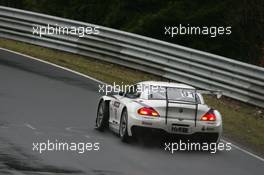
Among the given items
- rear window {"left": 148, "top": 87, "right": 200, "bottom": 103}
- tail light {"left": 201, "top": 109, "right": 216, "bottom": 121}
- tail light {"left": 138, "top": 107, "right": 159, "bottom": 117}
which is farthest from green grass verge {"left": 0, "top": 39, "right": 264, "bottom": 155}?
tail light {"left": 138, "top": 107, "right": 159, "bottom": 117}

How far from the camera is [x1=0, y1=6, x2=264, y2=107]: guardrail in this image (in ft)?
70.3

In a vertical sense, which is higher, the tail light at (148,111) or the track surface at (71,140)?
the tail light at (148,111)

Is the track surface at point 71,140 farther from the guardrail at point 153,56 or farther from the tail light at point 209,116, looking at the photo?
the guardrail at point 153,56

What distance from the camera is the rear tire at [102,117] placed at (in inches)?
651

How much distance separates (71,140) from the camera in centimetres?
1492

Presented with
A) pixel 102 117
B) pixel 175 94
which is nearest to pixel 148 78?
pixel 102 117

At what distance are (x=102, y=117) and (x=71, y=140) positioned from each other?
5.98ft

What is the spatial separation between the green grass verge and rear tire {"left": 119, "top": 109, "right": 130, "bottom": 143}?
271 cm

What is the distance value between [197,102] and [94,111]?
378 cm

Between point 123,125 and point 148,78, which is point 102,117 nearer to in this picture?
point 123,125

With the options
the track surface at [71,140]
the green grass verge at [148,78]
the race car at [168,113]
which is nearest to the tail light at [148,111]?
the race car at [168,113]

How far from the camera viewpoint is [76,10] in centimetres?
3275

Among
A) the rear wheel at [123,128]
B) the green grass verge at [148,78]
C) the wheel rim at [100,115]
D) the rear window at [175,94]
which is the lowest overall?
the green grass verge at [148,78]

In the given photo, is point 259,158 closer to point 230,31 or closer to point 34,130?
point 34,130
